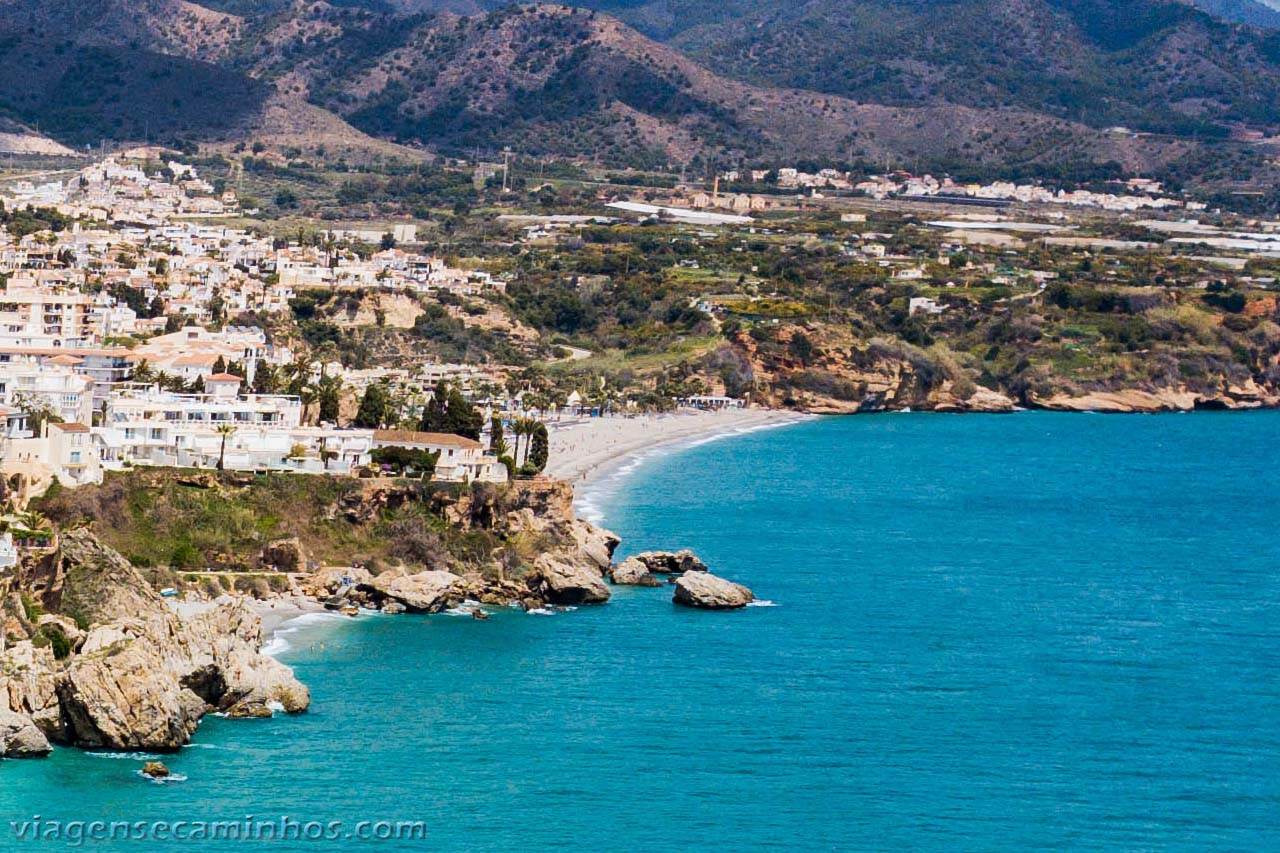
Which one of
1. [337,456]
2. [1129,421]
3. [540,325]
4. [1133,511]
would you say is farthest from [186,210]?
[337,456]

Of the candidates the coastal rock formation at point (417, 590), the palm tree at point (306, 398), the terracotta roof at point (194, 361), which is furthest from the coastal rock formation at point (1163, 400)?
the coastal rock formation at point (417, 590)

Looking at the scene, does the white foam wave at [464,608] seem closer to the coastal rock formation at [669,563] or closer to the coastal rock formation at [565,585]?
the coastal rock formation at [565,585]

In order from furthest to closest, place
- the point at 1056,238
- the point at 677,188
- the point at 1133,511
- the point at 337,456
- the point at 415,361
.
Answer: the point at 677,188
the point at 1056,238
the point at 415,361
the point at 1133,511
the point at 337,456

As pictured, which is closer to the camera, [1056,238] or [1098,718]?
[1098,718]

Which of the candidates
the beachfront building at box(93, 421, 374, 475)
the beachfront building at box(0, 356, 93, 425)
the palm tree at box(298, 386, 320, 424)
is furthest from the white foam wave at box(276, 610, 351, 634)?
the palm tree at box(298, 386, 320, 424)

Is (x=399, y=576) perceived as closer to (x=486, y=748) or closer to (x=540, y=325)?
(x=486, y=748)

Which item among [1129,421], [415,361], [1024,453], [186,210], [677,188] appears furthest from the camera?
[677,188]

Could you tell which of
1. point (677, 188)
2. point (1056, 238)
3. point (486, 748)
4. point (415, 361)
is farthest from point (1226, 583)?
point (677, 188)
